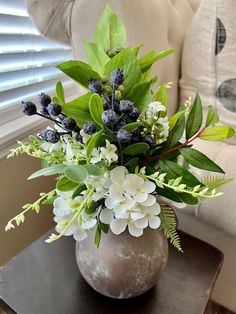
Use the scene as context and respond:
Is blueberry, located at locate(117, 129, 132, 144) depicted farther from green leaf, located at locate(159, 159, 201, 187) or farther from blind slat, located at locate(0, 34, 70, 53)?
blind slat, located at locate(0, 34, 70, 53)

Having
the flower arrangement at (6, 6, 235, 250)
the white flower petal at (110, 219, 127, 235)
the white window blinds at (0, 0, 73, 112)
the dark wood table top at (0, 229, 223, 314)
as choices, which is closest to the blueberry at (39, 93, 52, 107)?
the flower arrangement at (6, 6, 235, 250)

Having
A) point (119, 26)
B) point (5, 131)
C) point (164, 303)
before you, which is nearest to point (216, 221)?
point (164, 303)

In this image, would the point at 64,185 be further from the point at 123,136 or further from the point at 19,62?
the point at 19,62

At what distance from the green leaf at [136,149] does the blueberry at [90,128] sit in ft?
0.19

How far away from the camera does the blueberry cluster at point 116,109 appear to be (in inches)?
17.3

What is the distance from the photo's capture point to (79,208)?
1.49ft

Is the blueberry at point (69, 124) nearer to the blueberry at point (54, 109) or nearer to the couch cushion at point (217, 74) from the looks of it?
the blueberry at point (54, 109)

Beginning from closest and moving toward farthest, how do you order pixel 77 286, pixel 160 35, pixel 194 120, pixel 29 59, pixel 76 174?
pixel 76 174 → pixel 194 120 → pixel 77 286 → pixel 160 35 → pixel 29 59

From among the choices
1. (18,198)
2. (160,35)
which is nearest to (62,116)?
(160,35)

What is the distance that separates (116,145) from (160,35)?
499mm

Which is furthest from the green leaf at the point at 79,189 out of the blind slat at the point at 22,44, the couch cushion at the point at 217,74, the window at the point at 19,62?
the blind slat at the point at 22,44

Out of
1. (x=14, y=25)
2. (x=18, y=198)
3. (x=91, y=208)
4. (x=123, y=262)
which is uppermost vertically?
(x=14, y=25)

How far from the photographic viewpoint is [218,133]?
49 centimetres

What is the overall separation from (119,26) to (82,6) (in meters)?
0.35
